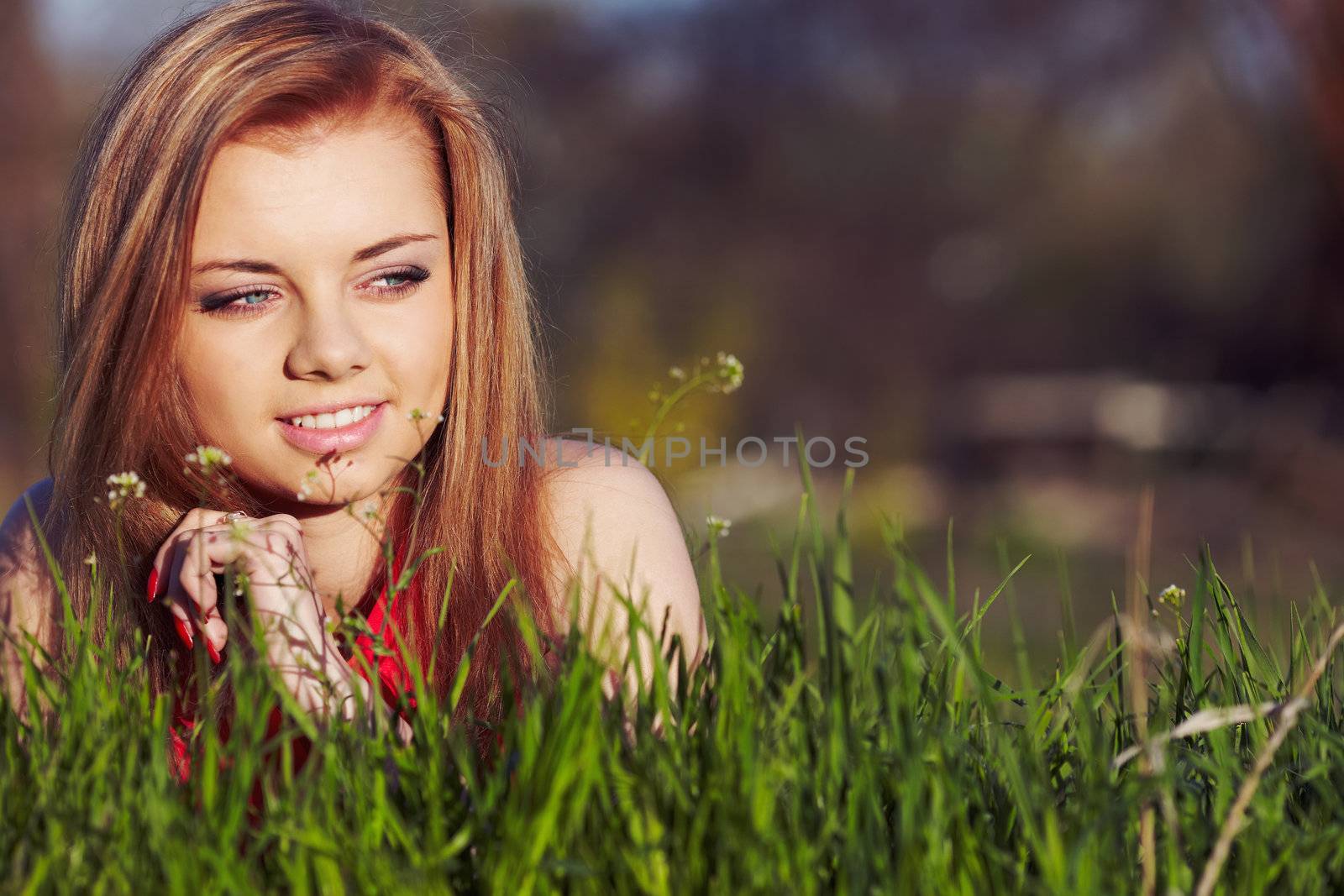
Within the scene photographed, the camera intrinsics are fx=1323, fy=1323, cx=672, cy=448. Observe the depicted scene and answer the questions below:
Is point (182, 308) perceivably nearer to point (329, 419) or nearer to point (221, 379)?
point (221, 379)

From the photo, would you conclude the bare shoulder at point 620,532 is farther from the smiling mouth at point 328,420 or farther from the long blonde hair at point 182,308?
the smiling mouth at point 328,420

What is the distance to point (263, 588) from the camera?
1.95m

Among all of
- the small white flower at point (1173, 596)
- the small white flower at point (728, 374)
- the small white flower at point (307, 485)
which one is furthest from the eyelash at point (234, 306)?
the small white flower at point (1173, 596)

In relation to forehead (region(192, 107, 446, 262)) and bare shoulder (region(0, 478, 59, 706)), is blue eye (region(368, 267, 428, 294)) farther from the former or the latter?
bare shoulder (region(0, 478, 59, 706))

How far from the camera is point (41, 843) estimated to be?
130 cm

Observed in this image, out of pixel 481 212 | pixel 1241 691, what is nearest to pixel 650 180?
pixel 481 212

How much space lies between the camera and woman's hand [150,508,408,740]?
1838 millimetres

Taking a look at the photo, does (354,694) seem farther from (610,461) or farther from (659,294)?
(659,294)

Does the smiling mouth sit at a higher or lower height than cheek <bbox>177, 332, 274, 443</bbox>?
lower

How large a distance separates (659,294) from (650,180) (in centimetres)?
167

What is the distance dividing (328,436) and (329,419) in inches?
1.2

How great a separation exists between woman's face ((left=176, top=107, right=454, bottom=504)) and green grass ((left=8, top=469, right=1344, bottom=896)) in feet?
2.61

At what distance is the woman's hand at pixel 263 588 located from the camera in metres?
1.84

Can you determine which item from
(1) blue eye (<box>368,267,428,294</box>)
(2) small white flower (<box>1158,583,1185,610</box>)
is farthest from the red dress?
(2) small white flower (<box>1158,583,1185,610</box>)
